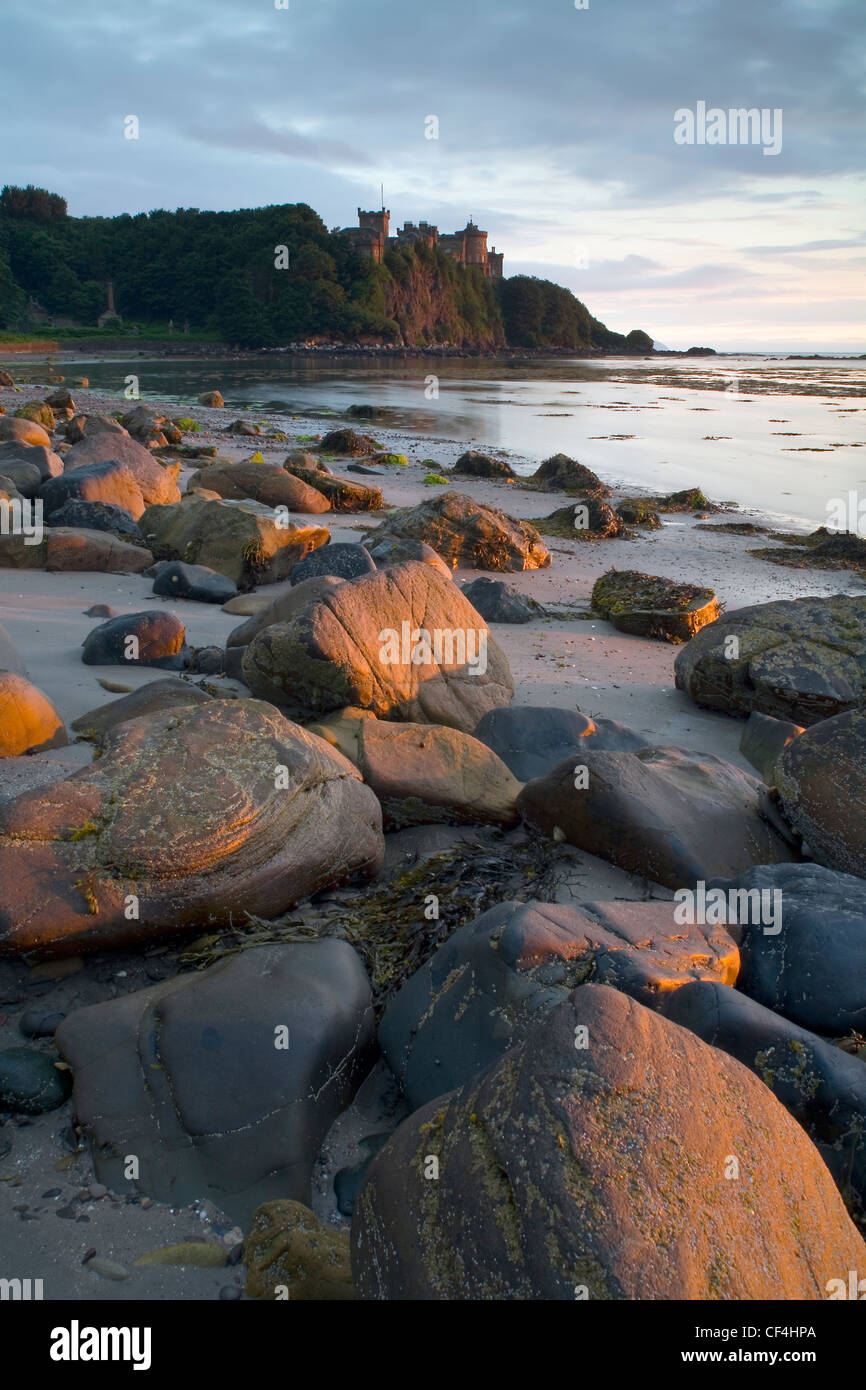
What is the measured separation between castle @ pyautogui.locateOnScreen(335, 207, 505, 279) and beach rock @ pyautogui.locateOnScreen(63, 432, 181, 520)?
92.2 m

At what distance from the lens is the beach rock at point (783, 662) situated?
5.98 meters

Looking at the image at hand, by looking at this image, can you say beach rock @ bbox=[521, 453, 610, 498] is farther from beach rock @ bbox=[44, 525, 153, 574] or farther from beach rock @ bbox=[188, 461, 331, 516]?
beach rock @ bbox=[44, 525, 153, 574]

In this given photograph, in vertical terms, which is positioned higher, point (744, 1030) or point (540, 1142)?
point (540, 1142)

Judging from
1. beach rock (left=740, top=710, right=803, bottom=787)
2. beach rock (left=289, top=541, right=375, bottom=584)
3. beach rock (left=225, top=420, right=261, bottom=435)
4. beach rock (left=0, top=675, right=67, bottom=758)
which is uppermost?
beach rock (left=225, top=420, right=261, bottom=435)

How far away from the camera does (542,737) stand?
496 centimetres

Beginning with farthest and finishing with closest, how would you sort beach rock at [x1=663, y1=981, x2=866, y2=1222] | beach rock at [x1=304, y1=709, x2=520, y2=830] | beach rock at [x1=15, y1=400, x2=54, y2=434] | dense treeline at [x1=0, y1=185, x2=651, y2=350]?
1. dense treeline at [x1=0, y1=185, x2=651, y2=350]
2. beach rock at [x1=15, y1=400, x2=54, y2=434]
3. beach rock at [x1=304, y1=709, x2=520, y2=830]
4. beach rock at [x1=663, y1=981, x2=866, y2=1222]

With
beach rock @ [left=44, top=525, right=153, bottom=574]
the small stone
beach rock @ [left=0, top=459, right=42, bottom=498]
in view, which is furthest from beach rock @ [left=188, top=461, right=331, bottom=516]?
the small stone

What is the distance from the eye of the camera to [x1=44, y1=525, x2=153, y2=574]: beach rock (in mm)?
8344

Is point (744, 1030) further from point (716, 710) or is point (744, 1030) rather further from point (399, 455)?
point (399, 455)

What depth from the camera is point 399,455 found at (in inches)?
749

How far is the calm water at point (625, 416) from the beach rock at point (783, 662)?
383 inches

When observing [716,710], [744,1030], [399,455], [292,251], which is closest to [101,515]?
[716,710]

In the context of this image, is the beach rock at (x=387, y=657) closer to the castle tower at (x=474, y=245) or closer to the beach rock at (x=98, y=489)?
the beach rock at (x=98, y=489)
